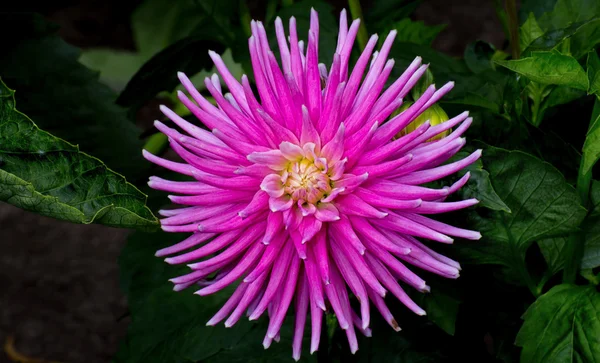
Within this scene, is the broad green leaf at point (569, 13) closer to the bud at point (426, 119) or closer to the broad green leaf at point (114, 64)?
the bud at point (426, 119)

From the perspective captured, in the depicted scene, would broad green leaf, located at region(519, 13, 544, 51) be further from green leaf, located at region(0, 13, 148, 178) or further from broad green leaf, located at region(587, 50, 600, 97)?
green leaf, located at region(0, 13, 148, 178)

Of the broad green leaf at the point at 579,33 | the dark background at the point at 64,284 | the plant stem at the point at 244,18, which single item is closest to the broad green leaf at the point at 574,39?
the broad green leaf at the point at 579,33

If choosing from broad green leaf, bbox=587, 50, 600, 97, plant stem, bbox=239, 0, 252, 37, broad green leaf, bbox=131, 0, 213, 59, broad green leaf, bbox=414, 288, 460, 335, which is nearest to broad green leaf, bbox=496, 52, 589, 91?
broad green leaf, bbox=587, 50, 600, 97

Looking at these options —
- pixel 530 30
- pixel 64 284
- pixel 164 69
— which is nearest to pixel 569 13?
pixel 530 30

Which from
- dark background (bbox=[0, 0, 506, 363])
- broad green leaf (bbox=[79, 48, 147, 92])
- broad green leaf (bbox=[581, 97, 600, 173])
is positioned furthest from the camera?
broad green leaf (bbox=[79, 48, 147, 92])

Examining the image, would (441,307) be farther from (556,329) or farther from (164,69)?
(164,69)

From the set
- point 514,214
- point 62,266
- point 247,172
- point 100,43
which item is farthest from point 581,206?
point 100,43
